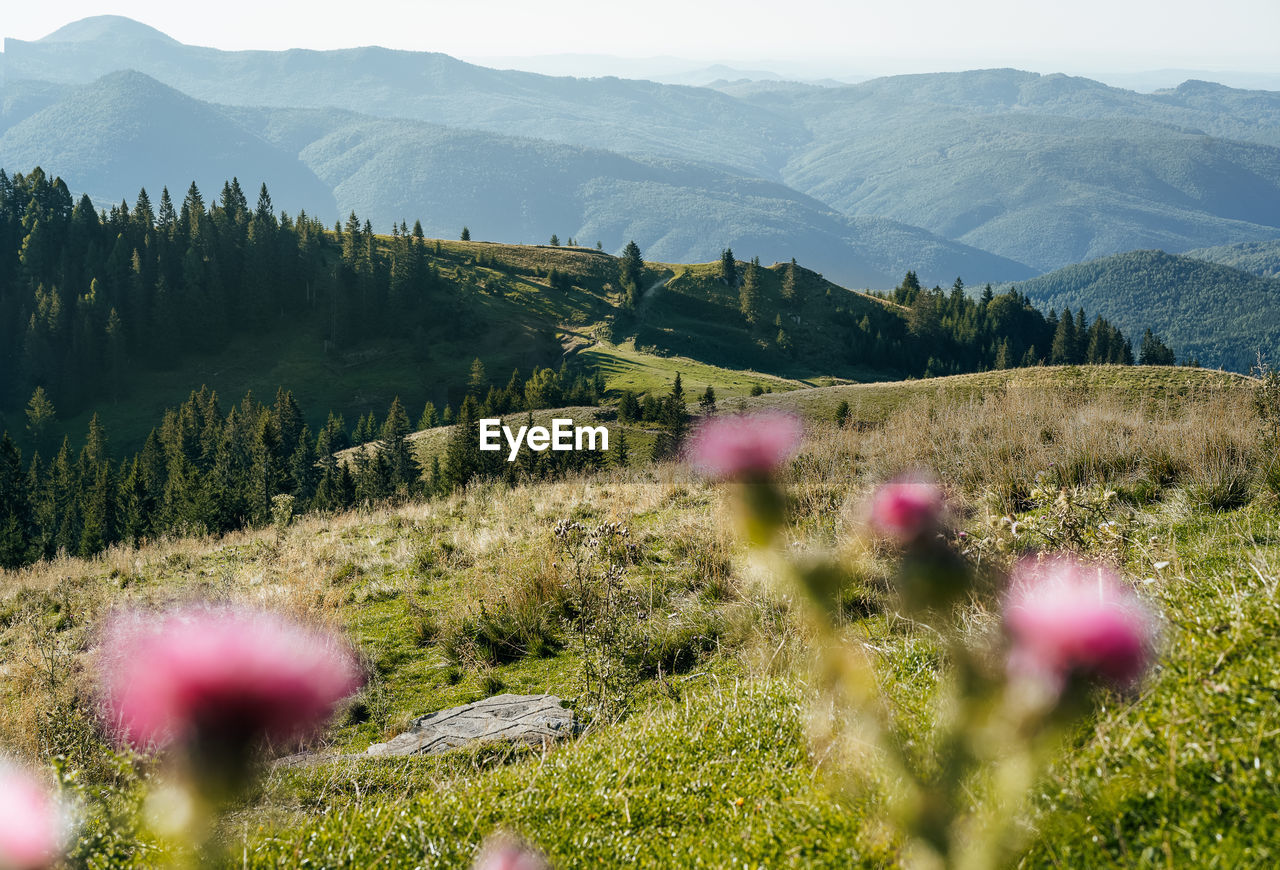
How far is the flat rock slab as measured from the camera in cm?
508

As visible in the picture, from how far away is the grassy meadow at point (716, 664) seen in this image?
2566mm

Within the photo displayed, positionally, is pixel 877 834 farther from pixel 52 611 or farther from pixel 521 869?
pixel 52 611

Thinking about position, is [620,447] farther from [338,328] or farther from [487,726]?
[338,328]

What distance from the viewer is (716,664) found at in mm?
5891

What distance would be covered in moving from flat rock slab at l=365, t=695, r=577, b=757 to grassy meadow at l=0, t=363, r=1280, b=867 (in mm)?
227

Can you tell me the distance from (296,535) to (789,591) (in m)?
11.8

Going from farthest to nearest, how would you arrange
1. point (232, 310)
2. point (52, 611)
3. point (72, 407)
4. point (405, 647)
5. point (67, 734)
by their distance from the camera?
point (232, 310) < point (72, 407) < point (52, 611) < point (405, 647) < point (67, 734)

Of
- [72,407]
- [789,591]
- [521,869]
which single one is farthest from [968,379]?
[72,407]

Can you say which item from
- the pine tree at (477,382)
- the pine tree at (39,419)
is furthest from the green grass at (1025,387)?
the pine tree at (39,419)

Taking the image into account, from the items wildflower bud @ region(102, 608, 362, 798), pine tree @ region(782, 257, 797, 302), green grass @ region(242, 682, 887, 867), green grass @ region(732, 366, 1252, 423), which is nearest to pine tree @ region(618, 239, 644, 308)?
pine tree @ region(782, 257, 797, 302)

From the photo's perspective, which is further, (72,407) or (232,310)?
(232,310)

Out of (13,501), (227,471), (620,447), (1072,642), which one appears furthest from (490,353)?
(1072,642)

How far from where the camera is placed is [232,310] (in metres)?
108

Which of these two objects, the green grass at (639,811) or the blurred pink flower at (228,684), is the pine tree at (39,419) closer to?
the green grass at (639,811)
